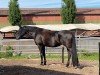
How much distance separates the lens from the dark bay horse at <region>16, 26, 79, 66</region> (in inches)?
602

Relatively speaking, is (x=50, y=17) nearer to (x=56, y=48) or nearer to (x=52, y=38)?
(x=56, y=48)

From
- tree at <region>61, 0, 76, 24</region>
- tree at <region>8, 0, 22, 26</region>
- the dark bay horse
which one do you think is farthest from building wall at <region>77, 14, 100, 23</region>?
the dark bay horse

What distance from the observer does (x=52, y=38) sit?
51.6 ft

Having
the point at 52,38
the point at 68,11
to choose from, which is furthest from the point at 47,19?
the point at 52,38

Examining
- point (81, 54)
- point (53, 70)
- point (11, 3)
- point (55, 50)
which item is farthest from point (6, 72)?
point (11, 3)

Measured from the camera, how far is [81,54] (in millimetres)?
22062

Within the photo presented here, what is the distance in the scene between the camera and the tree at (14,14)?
123 feet

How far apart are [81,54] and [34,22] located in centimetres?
1902

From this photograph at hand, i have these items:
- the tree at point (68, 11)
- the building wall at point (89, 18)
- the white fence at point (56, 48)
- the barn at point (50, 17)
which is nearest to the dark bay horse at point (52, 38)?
the white fence at point (56, 48)

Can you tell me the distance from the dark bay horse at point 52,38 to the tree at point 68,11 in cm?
2088

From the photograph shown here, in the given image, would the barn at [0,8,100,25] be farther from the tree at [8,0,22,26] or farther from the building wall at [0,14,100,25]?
the tree at [8,0,22,26]

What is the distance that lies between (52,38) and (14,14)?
22175 millimetres

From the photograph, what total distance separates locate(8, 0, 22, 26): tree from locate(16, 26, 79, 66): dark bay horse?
823 inches

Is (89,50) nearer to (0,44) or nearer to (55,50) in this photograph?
(55,50)
